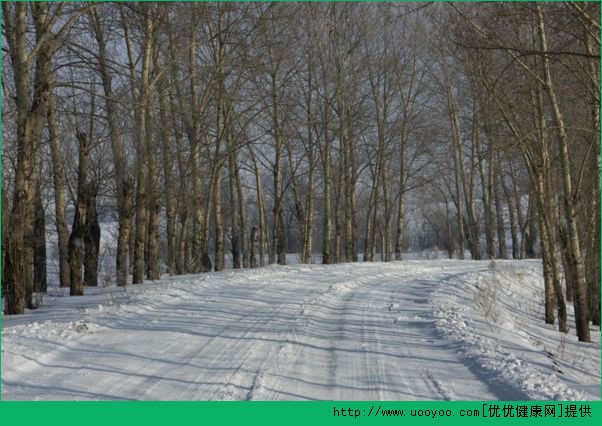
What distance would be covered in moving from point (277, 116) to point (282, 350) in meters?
17.9

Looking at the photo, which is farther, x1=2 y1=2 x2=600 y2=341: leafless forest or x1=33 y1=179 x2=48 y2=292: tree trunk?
x1=33 y1=179 x2=48 y2=292: tree trunk

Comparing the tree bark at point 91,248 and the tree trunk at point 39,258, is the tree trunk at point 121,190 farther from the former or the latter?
the tree trunk at point 39,258

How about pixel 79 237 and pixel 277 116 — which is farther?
pixel 277 116

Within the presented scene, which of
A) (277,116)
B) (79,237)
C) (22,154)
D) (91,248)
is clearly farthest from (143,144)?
(277,116)

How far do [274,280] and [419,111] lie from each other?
67.1ft

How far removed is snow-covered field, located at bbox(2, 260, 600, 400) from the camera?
5102 millimetres

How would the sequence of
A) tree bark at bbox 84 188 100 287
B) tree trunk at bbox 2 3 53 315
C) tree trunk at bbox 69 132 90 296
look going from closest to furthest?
tree trunk at bbox 2 3 53 315
tree trunk at bbox 69 132 90 296
tree bark at bbox 84 188 100 287

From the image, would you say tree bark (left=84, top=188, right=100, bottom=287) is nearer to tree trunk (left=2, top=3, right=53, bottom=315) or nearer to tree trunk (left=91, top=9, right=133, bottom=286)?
tree trunk (left=91, top=9, right=133, bottom=286)

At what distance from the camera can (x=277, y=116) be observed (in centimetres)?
2348

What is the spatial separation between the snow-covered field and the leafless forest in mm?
2563

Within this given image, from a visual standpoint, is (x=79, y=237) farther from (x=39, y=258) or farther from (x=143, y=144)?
(x=143, y=144)

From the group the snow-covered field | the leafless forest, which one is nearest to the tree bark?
the leafless forest

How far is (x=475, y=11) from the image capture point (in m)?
12.1

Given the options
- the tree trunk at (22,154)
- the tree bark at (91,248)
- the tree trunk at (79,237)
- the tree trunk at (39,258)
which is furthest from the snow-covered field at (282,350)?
the tree bark at (91,248)
